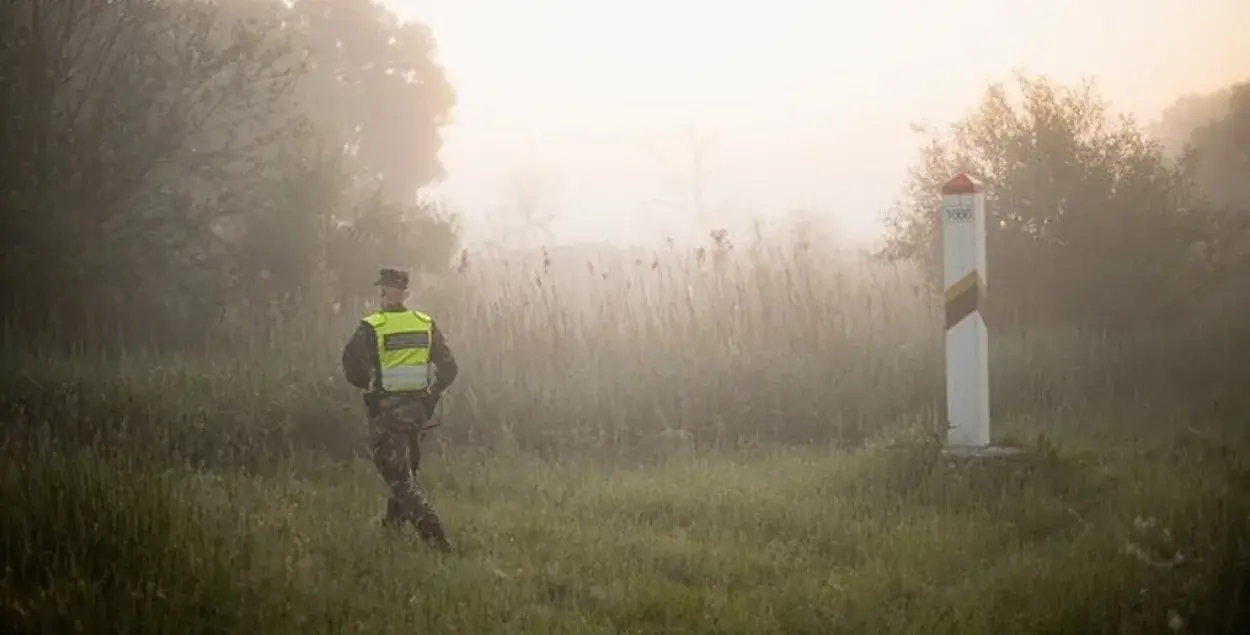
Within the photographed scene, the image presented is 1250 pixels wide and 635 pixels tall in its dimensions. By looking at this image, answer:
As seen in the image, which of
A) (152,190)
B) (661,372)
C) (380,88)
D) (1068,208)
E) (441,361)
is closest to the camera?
(441,361)

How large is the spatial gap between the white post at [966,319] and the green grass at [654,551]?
307mm

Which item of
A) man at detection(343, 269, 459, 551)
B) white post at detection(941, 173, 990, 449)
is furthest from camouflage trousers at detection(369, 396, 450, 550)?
white post at detection(941, 173, 990, 449)

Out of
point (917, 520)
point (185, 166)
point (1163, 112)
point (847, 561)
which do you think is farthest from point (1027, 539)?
point (185, 166)

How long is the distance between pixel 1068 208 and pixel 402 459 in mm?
7712

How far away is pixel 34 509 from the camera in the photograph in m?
4.53

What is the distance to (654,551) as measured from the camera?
5.24m

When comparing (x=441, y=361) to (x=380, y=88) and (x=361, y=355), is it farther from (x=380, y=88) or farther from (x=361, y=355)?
(x=380, y=88)

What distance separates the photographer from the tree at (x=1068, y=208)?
10102 millimetres

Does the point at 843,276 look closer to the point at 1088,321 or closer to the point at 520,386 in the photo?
the point at 1088,321

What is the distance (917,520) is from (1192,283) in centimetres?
576

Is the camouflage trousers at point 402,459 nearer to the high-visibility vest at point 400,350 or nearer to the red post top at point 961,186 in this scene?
the high-visibility vest at point 400,350

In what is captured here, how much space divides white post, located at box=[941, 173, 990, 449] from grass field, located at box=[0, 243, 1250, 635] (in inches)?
10.2

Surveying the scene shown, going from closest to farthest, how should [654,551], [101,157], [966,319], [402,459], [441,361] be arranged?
[654,551] → [402,459] → [441,361] → [966,319] → [101,157]

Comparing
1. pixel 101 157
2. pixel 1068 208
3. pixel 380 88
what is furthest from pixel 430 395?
pixel 380 88
